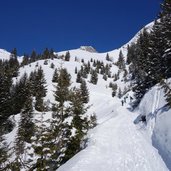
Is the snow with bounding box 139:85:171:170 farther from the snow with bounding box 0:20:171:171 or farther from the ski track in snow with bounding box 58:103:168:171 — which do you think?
the ski track in snow with bounding box 58:103:168:171

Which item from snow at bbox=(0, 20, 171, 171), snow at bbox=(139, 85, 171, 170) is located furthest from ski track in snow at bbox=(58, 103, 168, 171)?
snow at bbox=(139, 85, 171, 170)

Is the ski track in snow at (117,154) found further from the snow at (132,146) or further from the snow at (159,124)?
the snow at (159,124)

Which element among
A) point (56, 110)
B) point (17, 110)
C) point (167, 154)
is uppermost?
point (17, 110)

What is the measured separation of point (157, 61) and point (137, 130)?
1500cm

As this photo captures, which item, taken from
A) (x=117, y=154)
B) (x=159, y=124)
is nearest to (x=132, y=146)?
(x=159, y=124)

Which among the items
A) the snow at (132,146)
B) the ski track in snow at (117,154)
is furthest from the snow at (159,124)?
the ski track in snow at (117,154)

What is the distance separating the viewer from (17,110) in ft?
205

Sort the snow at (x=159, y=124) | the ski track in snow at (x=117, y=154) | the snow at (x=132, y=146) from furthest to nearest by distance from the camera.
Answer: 1. the snow at (x=159, y=124)
2. the snow at (x=132, y=146)
3. the ski track in snow at (x=117, y=154)

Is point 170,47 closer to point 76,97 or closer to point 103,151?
point 76,97

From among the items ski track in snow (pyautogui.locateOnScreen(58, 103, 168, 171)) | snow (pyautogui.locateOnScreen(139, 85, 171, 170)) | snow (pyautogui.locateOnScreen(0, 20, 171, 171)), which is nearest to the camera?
ski track in snow (pyautogui.locateOnScreen(58, 103, 168, 171))

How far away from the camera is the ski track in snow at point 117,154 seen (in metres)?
15.5

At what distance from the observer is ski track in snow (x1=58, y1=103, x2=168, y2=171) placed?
15453mm

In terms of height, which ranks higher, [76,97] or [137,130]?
[76,97]

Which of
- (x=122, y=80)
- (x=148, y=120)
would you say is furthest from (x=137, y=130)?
(x=122, y=80)
